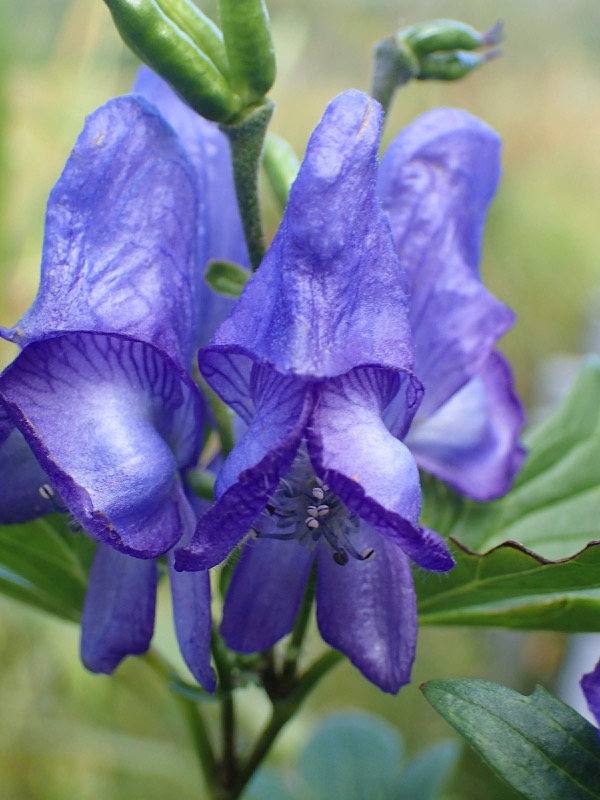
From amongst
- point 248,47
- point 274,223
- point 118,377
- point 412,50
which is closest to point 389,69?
point 412,50

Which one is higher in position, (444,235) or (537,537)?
(444,235)

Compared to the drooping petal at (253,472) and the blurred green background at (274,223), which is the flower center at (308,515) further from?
the blurred green background at (274,223)

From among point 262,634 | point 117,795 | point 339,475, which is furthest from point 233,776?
point 117,795

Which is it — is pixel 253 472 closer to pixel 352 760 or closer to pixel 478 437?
pixel 478 437

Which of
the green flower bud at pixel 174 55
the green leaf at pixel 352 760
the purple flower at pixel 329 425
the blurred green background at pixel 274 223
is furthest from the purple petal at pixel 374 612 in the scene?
the green leaf at pixel 352 760

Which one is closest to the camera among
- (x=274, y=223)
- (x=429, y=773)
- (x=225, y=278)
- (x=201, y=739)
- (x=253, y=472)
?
(x=253, y=472)

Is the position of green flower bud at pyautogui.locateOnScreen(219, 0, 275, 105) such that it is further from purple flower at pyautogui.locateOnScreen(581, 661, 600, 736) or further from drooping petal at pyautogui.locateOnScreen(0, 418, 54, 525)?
purple flower at pyautogui.locateOnScreen(581, 661, 600, 736)

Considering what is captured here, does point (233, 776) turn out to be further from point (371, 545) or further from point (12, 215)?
point (12, 215)
